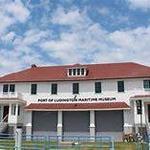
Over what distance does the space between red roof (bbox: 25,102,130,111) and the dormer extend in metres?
4.18

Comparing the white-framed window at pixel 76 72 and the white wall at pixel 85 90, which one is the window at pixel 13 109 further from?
the white-framed window at pixel 76 72

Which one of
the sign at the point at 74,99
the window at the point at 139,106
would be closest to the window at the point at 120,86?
the sign at the point at 74,99

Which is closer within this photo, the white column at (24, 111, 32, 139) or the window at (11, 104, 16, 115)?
the window at (11, 104, 16, 115)

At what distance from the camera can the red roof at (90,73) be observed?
41.6 metres

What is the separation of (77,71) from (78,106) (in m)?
5.19

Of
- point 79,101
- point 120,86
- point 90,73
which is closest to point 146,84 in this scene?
point 120,86

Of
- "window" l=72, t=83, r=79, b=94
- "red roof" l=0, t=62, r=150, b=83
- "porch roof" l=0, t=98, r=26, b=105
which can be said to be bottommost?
"porch roof" l=0, t=98, r=26, b=105

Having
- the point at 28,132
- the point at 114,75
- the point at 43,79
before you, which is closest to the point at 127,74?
the point at 114,75

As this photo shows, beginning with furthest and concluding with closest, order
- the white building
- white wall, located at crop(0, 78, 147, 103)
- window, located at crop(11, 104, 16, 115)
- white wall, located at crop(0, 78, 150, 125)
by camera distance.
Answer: window, located at crop(11, 104, 16, 115)
white wall, located at crop(0, 78, 147, 103)
white wall, located at crop(0, 78, 150, 125)
the white building

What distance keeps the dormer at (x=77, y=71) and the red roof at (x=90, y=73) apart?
19.2 inches

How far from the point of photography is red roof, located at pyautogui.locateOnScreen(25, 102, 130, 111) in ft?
129

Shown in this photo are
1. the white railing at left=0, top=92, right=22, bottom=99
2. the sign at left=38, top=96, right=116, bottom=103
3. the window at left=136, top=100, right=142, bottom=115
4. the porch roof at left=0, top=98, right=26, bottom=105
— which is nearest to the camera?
the window at left=136, top=100, right=142, bottom=115

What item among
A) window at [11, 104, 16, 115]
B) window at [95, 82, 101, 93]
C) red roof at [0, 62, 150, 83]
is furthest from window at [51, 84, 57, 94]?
window at [95, 82, 101, 93]

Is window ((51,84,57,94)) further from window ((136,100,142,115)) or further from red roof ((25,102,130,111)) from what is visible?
window ((136,100,142,115))
